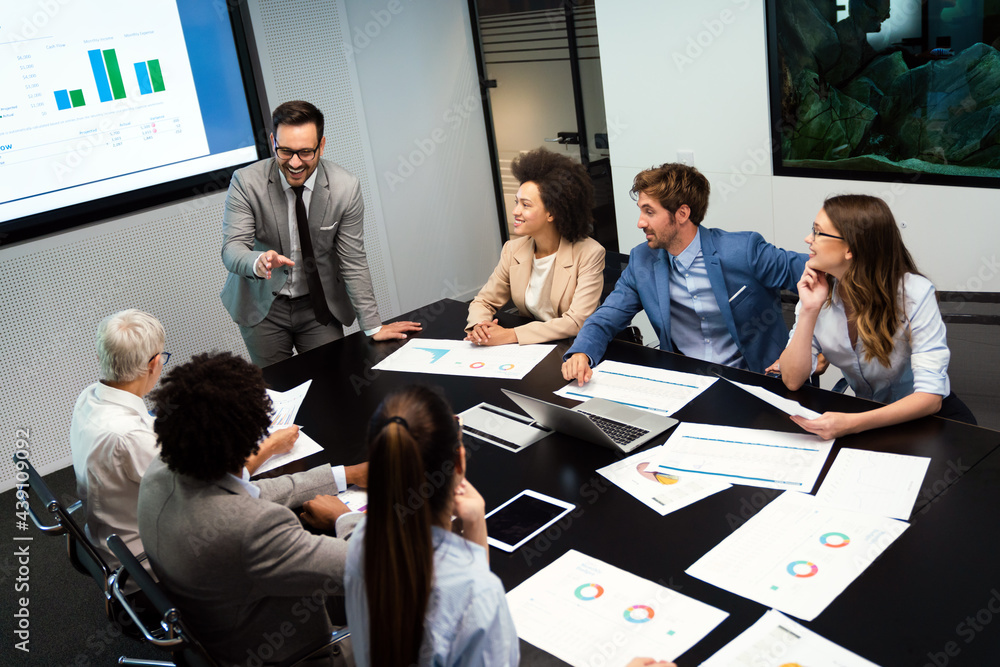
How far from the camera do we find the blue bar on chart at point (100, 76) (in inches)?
164

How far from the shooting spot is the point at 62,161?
4168 millimetres

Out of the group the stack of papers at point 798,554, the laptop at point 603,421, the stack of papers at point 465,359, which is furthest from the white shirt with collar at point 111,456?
the stack of papers at point 798,554

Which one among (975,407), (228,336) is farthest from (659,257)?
(228,336)

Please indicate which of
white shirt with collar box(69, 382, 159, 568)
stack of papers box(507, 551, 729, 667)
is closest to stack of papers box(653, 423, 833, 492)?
stack of papers box(507, 551, 729, 667)

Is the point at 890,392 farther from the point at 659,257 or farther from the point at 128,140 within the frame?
the point at 128,140

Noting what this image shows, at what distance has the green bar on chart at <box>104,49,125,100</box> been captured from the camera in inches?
166

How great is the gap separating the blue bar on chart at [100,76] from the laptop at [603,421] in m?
3.17

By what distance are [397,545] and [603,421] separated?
120 cm

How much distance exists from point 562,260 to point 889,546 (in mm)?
1916

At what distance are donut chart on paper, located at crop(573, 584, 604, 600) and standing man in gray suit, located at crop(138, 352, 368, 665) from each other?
19.6 inches

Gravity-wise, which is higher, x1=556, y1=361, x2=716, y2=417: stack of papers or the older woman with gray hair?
the older woman with gray hair

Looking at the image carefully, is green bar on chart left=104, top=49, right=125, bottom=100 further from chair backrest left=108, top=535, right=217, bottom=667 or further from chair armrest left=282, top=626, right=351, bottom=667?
chair armrest left=282, top=626, right=351, bottom=667

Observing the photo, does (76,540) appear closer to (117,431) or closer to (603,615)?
(117,431)

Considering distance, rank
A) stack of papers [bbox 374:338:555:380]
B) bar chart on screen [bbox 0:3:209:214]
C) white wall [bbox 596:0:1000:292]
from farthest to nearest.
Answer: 1. bar chart on screen [bbox 0:3:209:214]
2. white wall [bbox 596:0:1000:292]
3. stack of papers [bbox 374:338:555:380]
